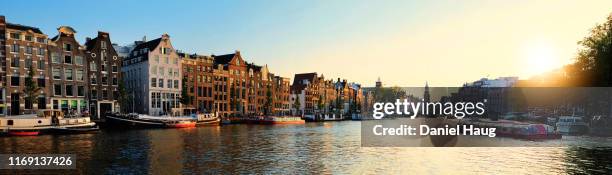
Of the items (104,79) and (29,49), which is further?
(104,79)

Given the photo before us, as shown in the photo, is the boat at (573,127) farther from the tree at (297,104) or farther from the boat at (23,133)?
the tree at (297,104)

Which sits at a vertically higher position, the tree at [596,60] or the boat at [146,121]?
the tree at [596,60]

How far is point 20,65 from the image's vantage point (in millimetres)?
75000

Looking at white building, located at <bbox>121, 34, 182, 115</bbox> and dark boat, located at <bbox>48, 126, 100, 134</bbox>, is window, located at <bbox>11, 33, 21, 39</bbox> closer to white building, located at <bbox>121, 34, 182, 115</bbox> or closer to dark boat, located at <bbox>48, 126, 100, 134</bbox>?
dark boat, located at <bbox>48, 126, 100, 134</bbox>

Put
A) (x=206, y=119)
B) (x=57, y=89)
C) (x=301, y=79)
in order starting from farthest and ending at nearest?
(x=301, y=79) < (x=206, y=119) < (x=57, y=89)

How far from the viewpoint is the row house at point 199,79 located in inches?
4360

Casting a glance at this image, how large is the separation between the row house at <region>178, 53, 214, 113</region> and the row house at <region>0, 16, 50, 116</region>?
34612mm

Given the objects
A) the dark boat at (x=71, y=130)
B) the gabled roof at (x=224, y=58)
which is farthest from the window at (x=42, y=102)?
the gabled roof at (x=224, y=58)

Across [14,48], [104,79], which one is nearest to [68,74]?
[104,79]

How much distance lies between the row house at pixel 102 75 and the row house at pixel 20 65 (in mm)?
9298

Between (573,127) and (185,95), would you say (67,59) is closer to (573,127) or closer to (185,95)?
(185,95)

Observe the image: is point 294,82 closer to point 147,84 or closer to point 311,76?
point 311,76

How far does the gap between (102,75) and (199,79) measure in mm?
28585

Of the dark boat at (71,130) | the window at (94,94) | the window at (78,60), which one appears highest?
the window at (78,60)
